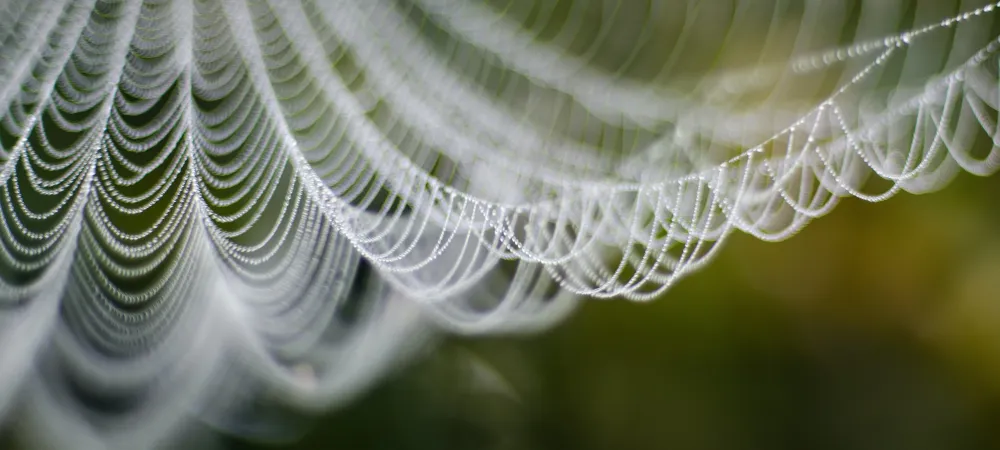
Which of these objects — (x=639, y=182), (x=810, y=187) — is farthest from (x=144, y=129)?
(x=810, y=187)

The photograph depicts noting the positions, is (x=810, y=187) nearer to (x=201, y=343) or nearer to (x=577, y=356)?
(x=577, y=356)

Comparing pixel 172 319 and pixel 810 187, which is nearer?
pixel 810 187

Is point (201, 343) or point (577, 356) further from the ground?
point (577, 356)

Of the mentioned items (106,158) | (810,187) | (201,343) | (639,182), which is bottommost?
(201,343)
